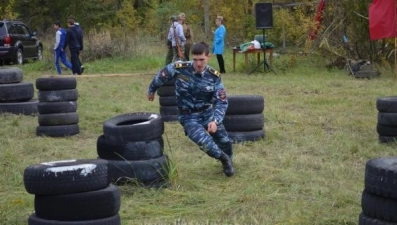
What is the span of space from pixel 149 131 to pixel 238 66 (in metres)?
18.2

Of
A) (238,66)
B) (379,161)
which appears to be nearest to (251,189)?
(379,161)

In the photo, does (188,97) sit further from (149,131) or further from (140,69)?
(140,69)

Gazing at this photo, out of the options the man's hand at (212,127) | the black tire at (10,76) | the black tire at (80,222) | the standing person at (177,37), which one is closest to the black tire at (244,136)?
the man's hand at (212,127)

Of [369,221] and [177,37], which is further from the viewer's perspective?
[177,37]

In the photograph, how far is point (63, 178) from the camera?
582cm

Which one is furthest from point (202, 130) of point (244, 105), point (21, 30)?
point (21, 30)

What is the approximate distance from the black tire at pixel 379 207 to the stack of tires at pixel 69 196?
1892mm

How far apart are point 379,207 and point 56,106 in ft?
23.3

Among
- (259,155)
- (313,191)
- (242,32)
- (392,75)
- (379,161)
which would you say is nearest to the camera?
(379,161)

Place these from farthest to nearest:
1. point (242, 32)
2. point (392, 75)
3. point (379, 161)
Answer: point (242, 32)
point (392, 75)
point (379, 161)

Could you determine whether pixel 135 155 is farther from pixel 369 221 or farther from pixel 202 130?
pixel 369 221

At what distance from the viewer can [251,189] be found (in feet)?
25.1

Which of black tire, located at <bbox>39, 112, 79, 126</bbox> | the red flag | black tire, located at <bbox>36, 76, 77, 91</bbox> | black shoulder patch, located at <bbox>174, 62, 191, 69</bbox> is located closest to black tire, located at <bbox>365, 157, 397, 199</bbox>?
black shoulder patch, located at <bbox>174, 62, 191, 69</bbox>

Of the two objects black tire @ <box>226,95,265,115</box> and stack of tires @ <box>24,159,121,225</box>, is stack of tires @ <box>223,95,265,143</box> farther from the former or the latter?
stack of tires @ <box>24,159,121,225</box>
